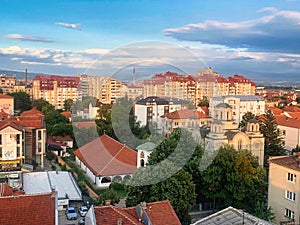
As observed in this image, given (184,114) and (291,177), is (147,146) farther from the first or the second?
(291,177)

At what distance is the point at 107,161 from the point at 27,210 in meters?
7.19

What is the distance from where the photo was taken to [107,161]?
13.5 meters

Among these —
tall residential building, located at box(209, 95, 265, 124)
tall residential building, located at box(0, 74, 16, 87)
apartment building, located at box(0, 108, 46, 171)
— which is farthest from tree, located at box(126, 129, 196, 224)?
tall residential building, located at box(0, 74, 16, 87)

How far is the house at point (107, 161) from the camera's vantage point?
516 inches

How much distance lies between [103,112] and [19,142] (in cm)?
390

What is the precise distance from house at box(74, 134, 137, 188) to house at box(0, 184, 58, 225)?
6354mm

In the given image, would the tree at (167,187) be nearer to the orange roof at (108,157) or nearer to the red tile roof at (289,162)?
the red tile roof at (289,162)

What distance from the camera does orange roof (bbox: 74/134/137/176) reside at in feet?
Answer: 43.3

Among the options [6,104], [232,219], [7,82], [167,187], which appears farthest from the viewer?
[7,82]

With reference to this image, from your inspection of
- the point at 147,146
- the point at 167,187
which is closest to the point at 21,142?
the point at 147,146

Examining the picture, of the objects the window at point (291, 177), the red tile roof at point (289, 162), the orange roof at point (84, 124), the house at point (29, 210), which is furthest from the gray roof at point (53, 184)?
the window at point (291, 177)

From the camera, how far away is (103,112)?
1691 centimetres

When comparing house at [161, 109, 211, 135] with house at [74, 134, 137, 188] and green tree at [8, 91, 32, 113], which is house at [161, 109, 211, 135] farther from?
green tree at [8, 91, 32, 113]

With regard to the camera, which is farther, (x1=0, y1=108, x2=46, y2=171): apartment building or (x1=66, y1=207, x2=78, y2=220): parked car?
(x1=0, y1=108, x2=46, y2=171): apartment building
